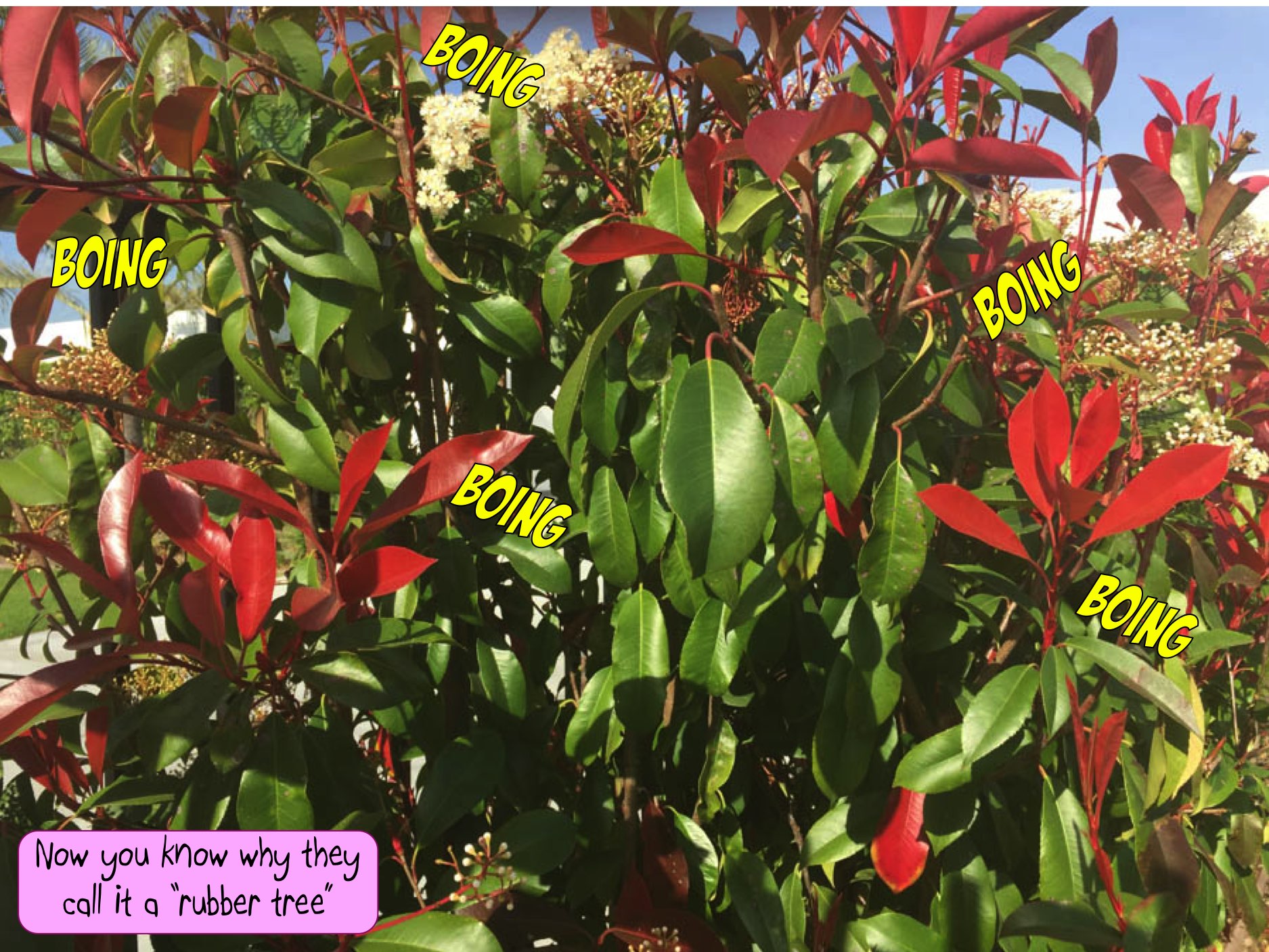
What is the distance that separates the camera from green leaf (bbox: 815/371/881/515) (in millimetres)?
717

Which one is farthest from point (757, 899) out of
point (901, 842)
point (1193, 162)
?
point (1193, 162)

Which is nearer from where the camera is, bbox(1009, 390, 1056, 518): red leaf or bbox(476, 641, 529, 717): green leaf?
bbox(1009, 390, 1056, 518): red leaf

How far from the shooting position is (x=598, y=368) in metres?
0.81

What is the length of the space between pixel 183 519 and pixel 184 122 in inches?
11.6

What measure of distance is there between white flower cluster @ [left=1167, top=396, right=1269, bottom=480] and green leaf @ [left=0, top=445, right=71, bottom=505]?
1.10 meters

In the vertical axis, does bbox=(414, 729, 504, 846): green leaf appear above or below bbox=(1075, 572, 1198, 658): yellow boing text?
below

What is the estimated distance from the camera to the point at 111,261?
90 centimetres

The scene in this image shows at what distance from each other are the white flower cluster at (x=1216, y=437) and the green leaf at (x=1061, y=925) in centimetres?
43

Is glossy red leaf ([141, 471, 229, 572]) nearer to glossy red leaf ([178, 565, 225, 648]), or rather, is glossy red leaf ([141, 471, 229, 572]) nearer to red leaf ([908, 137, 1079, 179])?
glossy red leaf ([178, 565, 225, 648])

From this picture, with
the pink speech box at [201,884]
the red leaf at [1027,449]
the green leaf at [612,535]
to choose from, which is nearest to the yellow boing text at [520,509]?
the green leaf at [612,535]

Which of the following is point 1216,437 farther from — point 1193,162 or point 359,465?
point 359,465

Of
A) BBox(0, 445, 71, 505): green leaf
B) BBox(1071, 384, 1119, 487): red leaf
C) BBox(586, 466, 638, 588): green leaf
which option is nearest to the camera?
BBox(1071, 384, 1119, 487): red leaf

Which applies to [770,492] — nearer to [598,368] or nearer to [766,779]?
[598,368]

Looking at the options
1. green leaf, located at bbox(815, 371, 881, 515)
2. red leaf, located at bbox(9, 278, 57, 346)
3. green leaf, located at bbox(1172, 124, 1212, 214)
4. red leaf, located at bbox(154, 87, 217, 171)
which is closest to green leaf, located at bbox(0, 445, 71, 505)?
red leaf, located at bbox(9, 278, 57, 346)
